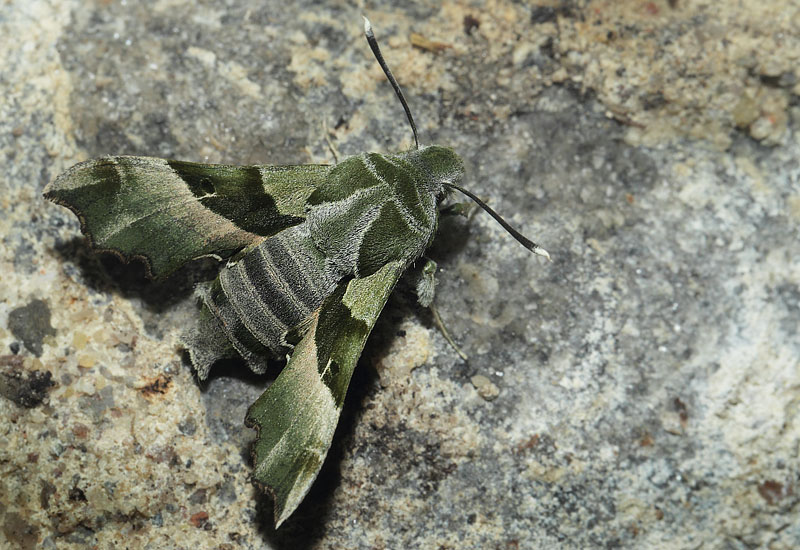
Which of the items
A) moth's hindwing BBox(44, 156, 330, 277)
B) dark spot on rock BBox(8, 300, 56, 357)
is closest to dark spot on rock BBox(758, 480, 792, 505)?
moth's hindwing BBox(44, 156, 330, 277)

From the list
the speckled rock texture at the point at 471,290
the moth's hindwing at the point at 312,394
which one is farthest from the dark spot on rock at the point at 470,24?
the moth's hindwing at the point at 312,394

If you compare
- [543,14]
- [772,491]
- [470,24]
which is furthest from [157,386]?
[772,491]

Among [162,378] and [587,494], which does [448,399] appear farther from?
[162,378]

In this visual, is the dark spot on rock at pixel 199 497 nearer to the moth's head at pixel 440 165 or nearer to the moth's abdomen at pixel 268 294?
the moth's abdomen at pixel 268 294

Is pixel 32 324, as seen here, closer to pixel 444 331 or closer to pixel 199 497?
pixel 199 497

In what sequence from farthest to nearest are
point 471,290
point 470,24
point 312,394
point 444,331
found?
point 470,24, point 471,290, point 444,331, point 312,394

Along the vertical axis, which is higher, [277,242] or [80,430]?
[277,242]

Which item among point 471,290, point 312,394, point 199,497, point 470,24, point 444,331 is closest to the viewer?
point 312,394
